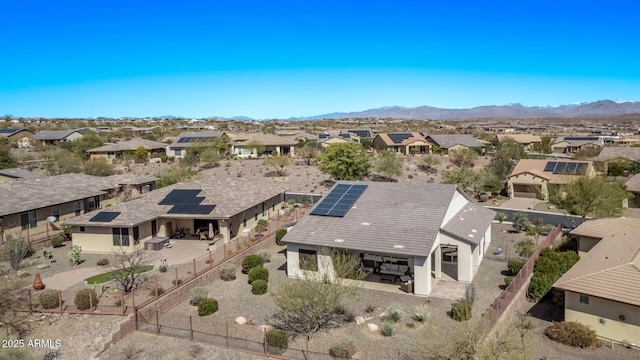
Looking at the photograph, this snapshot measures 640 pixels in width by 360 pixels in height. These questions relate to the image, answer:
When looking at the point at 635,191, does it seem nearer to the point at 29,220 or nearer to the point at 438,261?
the point at 438,261

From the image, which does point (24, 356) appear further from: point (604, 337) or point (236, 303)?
point (604, 337)

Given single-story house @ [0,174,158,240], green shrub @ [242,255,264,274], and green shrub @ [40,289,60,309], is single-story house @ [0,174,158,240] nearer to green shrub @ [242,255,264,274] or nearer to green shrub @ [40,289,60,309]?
green shrub @ [40,289,60,309]

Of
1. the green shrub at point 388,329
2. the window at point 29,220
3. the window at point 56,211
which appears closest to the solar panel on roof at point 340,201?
the green shrub at point 388,329

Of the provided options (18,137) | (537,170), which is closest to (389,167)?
(537,170)

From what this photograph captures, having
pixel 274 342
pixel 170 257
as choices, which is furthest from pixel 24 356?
pixel 170 257

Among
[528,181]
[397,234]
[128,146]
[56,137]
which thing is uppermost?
[56,137]

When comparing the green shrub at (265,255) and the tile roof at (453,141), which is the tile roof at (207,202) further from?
the tile roof at (453,141)

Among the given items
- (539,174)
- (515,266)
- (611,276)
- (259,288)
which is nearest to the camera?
(611,276)
